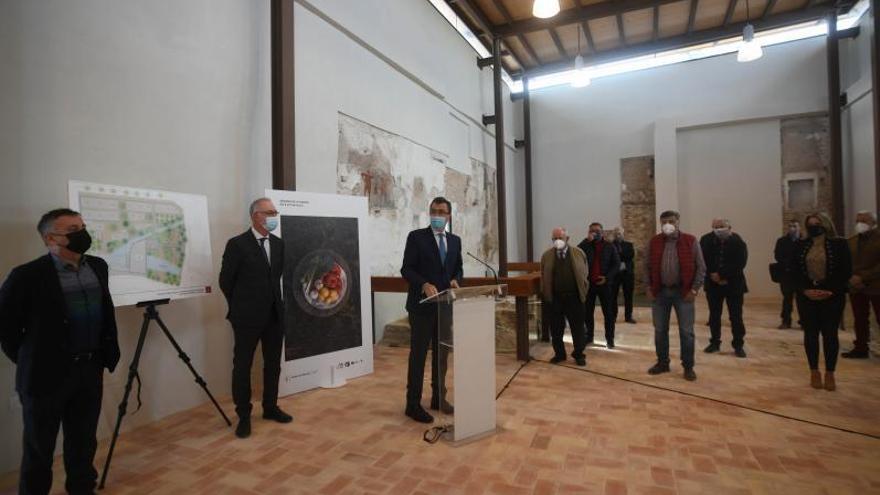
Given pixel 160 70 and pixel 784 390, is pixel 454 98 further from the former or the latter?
pixel 784 390

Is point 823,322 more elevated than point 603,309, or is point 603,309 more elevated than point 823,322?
point 823,322

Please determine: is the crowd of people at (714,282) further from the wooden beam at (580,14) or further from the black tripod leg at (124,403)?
the wooden beam at (580,14)

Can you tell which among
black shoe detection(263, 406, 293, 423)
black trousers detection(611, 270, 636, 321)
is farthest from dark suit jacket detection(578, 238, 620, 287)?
black shoe detection(263, 406, 293, 423)

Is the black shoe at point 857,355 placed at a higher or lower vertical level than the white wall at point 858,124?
lower

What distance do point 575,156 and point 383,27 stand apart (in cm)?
642

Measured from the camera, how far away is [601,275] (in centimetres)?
554

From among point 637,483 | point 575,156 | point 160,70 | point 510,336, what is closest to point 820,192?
point 575,156

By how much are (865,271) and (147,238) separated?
6.40 m

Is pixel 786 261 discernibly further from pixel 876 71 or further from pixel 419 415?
pixel 419 415

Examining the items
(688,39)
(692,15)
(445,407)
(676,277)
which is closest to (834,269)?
(676,277)

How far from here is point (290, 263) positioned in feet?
12.2

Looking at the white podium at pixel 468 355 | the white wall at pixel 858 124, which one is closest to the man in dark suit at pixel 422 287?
the white podium at pixel 468 355

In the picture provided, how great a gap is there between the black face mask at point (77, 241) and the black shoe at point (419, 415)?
84.3 inches

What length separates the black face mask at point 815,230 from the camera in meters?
3.61
